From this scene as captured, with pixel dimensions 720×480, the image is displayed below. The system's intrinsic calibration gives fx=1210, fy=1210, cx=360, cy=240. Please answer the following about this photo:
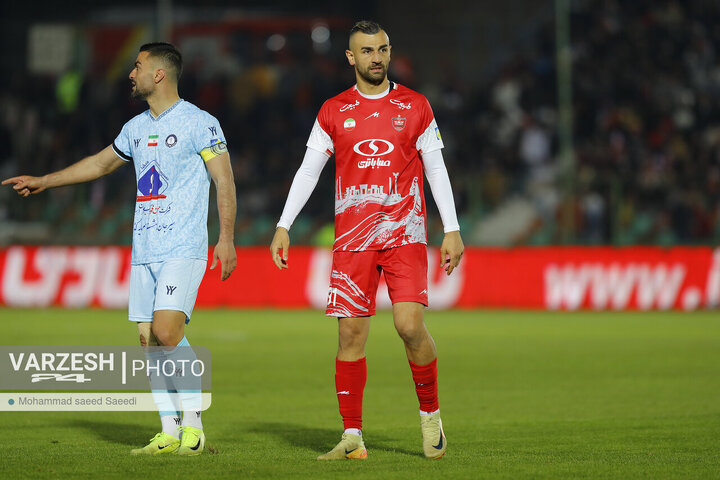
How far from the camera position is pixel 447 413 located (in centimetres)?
976

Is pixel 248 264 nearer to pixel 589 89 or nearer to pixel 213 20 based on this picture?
pixel 589 89

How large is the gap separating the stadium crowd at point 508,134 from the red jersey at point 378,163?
17.6 m

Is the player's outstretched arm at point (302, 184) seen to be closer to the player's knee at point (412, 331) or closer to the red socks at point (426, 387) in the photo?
the player's knee at point (412, 331)

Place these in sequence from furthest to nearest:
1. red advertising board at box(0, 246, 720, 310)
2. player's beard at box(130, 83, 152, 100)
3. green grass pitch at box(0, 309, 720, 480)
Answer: red advertising board at box(0, 246, 720, 310)
player's beard at box(130, 83, 152, 100)
green grass pitch at box(0, 309, 720, 480)

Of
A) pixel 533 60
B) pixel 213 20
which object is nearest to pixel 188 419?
pixel 533 60

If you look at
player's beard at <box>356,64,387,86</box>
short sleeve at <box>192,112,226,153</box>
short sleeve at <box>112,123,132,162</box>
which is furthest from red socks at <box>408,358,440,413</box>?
short sleeve at <box>112,123,132,162</box>

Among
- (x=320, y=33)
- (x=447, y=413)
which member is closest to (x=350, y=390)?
(x=447, y=413)

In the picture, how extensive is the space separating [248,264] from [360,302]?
56.7 feet

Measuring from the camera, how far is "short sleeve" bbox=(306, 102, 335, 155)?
7.33 metres

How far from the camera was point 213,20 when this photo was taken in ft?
122

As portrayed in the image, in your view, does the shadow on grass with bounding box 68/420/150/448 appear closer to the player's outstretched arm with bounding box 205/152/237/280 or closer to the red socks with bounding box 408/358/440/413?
the player's outstretched arm with bounding box 205/152/237/280

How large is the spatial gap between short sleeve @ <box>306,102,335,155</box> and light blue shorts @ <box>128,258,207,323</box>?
3.33 ft

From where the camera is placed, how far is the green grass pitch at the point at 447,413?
6926 millimetres

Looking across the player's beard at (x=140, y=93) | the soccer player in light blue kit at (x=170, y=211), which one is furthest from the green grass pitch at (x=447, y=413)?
the player's beard at (x=140, y=93)
